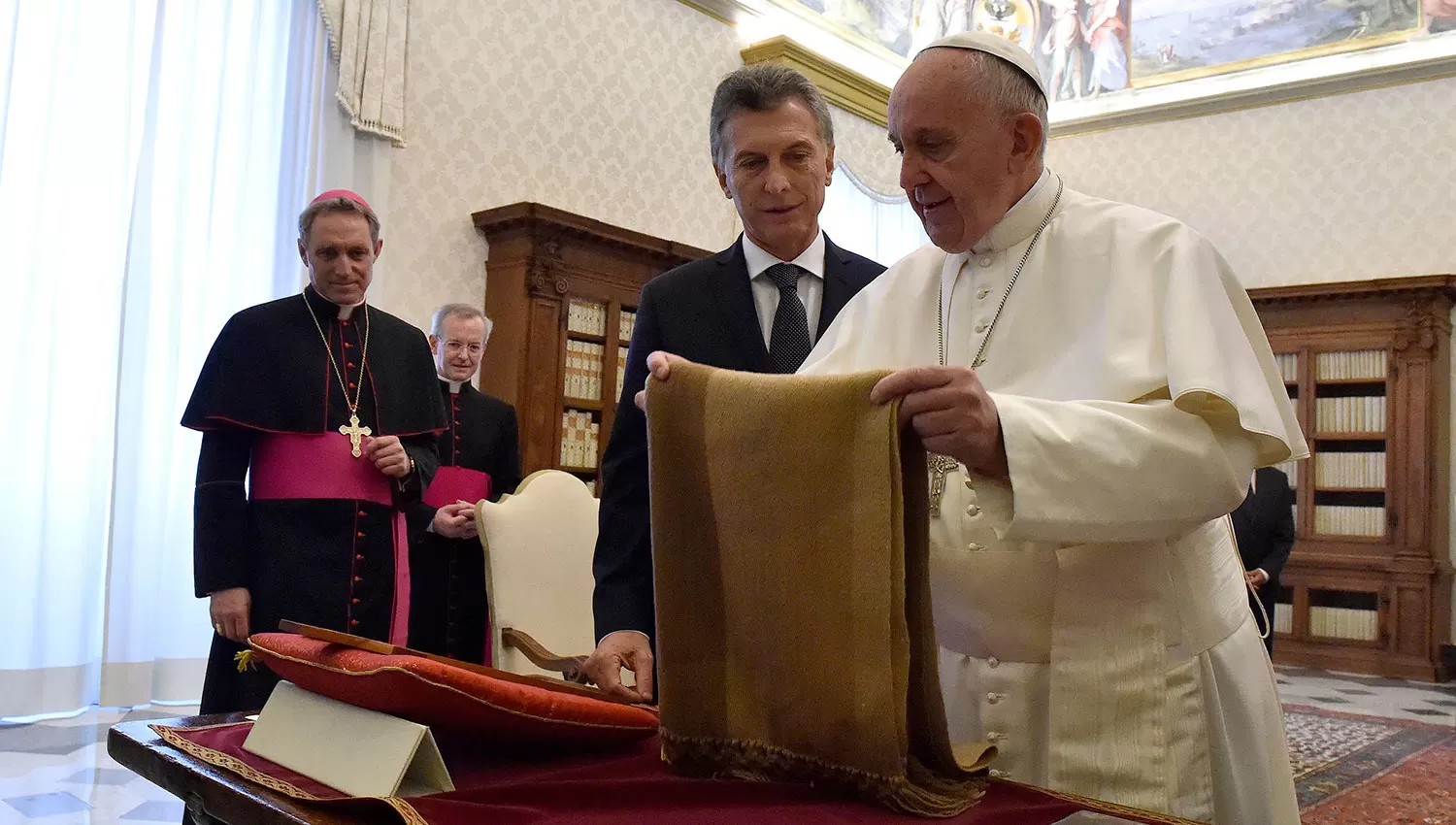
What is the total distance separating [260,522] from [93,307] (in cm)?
374

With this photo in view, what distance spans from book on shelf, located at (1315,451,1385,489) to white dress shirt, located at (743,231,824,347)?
1021 cm

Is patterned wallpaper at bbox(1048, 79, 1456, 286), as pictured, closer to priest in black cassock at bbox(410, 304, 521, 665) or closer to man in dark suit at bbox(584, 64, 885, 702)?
priest in black cassock at bbox(410, 304, 521, 665)

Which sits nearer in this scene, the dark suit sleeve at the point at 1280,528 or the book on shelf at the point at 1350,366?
the dark suit sleeve at the point at 1280,528

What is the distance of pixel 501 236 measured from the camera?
25.4 ft

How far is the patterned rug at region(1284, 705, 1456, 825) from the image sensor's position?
507 centimetres

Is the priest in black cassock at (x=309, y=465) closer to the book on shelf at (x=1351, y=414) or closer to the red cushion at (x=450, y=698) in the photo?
the red cushion at (x=450, y=698)

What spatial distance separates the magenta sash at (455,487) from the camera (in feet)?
15.6

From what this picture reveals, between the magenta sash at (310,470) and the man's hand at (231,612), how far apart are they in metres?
0.28

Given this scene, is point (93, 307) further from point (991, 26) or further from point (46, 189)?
point (991, 26)

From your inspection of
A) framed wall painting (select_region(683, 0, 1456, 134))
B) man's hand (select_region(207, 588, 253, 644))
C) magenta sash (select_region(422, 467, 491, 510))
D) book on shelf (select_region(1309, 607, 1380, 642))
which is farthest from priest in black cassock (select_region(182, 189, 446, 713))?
book on shelf (select_region(1309, 607, 1380, 642))

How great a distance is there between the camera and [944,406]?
3.65ft

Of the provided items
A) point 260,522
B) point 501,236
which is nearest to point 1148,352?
point 260,522

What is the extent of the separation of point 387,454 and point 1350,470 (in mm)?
10039

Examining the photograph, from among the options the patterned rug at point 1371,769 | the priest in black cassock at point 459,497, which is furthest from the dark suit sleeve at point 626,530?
the patterned rug at point 1371,769
